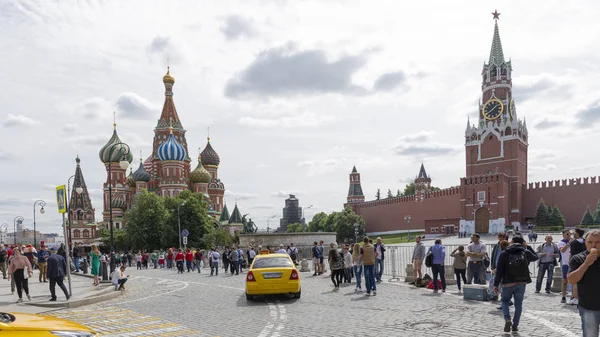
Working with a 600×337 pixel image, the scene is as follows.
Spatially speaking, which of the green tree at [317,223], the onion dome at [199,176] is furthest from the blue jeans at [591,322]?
the green tree at [317,223]

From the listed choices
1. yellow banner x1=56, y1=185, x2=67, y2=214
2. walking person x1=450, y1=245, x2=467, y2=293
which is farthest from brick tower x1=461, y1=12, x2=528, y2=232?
yellow banner x1=56, y1=185, x2=67, y2=214

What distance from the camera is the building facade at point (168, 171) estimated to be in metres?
70.8

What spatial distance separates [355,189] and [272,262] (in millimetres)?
107484

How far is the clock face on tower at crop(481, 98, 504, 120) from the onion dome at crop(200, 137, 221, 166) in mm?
47003

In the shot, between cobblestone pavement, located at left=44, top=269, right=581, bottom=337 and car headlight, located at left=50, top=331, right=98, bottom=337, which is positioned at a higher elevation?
car headlight, located at left=50, top=331, right=98, bottom=337

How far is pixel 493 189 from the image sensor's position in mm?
71250

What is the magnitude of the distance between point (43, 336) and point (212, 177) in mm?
82982

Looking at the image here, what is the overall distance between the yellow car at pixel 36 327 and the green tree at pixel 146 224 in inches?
1989

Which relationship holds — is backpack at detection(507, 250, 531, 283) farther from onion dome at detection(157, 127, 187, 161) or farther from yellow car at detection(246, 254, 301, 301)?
onion dome at detection(157, 127, 187, 161)

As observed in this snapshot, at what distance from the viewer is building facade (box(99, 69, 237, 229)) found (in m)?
70.8

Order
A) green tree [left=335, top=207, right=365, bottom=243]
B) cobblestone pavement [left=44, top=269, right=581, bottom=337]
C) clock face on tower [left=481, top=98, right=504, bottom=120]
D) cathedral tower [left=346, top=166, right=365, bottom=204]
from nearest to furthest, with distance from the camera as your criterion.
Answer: cobblestone pavement [left=44, top=269, right=581, bottom=337] < clock face on tower [left=481, top=98, right=504, bottom=120] < green tree [left=335, top=207, right=365, bottom=243] < cathedral tower [left=346, top=166, right=365, bottom=204]

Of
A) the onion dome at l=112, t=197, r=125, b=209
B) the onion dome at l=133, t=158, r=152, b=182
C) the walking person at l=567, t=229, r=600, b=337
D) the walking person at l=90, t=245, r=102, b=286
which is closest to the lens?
the walking person at l=567, t=229, r=600, b=337

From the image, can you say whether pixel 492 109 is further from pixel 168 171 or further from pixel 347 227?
pixel 168 171

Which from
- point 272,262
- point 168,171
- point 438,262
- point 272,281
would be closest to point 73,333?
point 272,281
